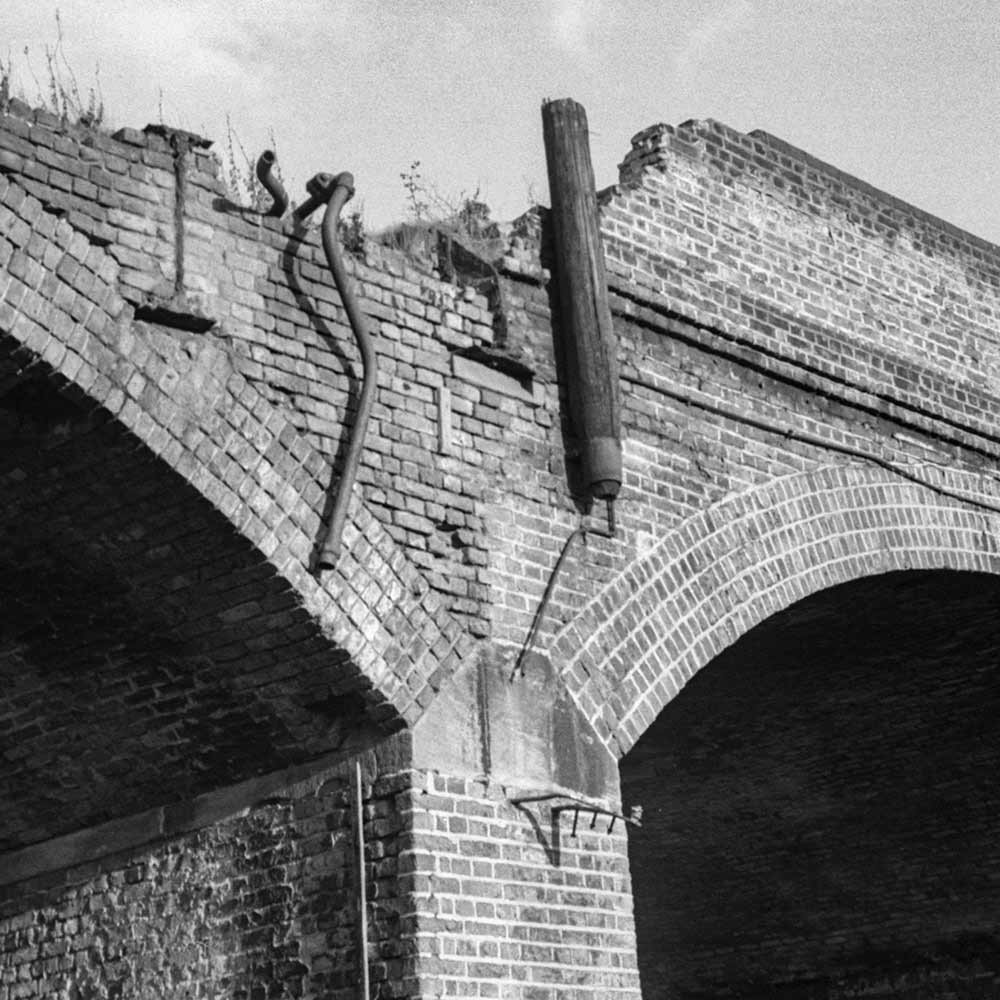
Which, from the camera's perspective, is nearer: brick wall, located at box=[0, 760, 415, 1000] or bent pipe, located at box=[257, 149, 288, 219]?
brick wall, located at box=[0, 760, 415, 1000]

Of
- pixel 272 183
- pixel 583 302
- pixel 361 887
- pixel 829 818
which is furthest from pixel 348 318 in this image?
pixel 829 818

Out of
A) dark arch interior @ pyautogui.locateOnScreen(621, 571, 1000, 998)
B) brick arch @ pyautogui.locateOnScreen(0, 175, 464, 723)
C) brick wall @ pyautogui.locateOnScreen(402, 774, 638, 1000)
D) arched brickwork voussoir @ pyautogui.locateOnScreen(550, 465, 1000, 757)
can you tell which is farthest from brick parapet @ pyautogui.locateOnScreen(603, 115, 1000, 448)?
brick wall @ pyautogui.locateOnScreen(402, 774, 638, 1000)

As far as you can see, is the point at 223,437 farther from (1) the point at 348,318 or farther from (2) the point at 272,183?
(2) the point at 272,183

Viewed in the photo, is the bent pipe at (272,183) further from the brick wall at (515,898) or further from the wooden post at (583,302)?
the brick wall at (515,898)

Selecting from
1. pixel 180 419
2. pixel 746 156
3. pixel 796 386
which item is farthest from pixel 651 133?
pixel 180 419

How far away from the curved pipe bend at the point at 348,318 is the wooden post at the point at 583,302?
3.75ft

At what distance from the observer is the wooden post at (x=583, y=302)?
7289 mm

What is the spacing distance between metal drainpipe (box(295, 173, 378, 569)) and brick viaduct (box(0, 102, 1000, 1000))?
104 mm

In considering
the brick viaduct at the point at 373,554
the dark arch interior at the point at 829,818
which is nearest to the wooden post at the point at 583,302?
the brick viaduct at the point at 373,554

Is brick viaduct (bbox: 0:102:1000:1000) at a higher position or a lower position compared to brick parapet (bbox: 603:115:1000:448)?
lower

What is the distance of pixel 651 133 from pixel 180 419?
12.2 ft

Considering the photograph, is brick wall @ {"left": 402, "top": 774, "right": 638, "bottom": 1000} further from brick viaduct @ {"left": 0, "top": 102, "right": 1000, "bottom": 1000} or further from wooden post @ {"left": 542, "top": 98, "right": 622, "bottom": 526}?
wooden post @ {"left": 542, "top": 98, "right": 622, "bottom": 526}

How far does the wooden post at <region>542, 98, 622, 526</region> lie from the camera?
7.29 metres

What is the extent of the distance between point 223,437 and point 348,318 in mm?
874
